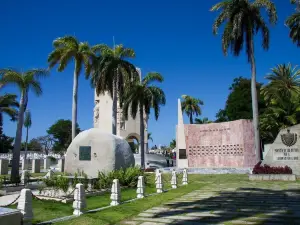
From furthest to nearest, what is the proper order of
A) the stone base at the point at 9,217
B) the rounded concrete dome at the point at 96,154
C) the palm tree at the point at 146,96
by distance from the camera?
the palm tree at the point at 146,96
the rounded concrete dome at the point at 96,154
the stone base at the point at 9,217

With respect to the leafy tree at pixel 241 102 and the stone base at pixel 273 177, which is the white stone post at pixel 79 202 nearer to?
the stone base at pixel 273 177

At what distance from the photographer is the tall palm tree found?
105 feet

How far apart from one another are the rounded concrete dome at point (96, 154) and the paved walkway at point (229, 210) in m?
5.32

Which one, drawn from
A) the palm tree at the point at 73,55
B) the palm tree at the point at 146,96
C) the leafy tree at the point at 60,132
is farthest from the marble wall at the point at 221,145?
the leafy tree at the point at 60,132

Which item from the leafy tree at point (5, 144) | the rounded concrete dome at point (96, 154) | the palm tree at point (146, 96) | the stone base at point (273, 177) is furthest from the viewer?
the leafy tree at point (5, 144)

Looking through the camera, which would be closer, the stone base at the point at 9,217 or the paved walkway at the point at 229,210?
the stone base at the point at 9,217

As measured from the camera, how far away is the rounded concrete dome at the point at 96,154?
15.5 metres

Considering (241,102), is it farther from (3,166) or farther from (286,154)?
(3,166)

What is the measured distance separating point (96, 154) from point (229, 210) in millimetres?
8652

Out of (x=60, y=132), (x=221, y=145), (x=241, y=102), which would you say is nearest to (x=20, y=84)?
(x=221, y=145)

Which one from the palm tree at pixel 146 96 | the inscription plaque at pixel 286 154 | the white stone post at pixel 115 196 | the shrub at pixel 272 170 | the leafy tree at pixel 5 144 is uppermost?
the palm tree at pixel 146 96

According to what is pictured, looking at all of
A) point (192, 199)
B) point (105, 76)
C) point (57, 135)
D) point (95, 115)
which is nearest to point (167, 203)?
point (192, 199)

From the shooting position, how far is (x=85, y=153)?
51.8ft

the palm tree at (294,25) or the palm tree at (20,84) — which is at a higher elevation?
the palm tree at (294,25)
